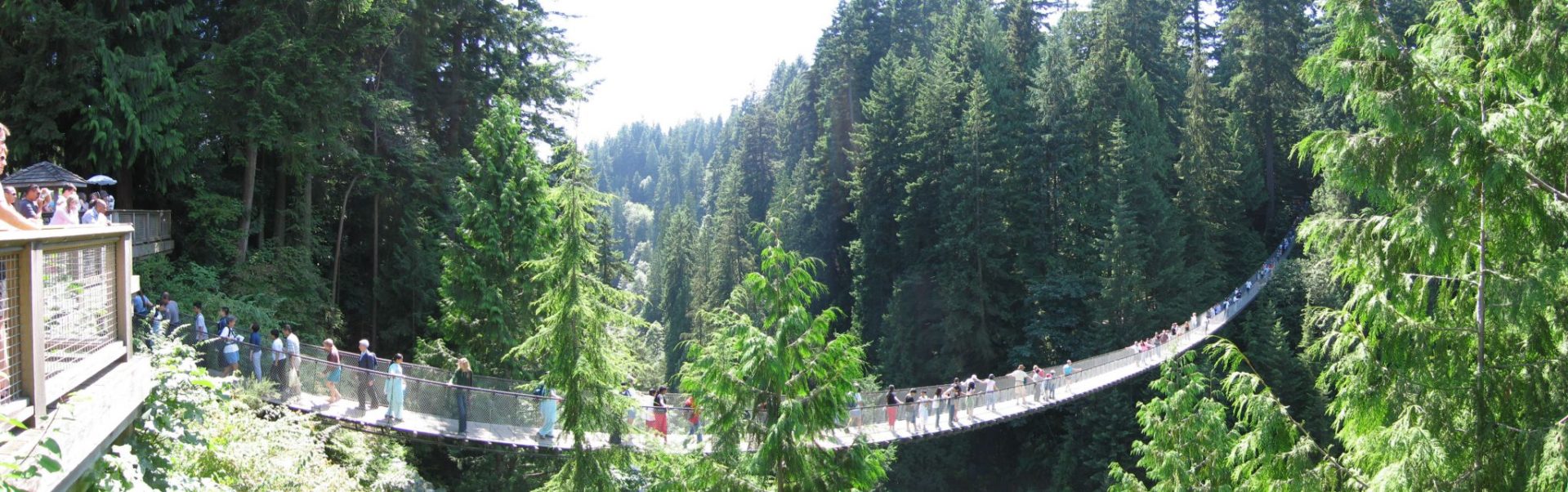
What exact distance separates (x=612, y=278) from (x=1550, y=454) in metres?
21.6

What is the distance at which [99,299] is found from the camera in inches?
217

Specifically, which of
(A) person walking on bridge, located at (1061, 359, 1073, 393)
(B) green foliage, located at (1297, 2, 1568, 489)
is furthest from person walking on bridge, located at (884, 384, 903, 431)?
(B) green foliage, located at (1297, 2, 1568, 489)

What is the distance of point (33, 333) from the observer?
13.7 ft

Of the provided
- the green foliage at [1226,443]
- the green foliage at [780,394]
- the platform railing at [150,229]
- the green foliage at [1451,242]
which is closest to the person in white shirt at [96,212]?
the platform railing at [150,229]

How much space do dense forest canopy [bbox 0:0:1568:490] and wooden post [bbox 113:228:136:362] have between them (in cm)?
77

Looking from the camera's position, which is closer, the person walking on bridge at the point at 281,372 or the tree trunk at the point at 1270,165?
the person walking on bridge at the point at 281,372

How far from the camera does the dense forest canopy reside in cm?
611

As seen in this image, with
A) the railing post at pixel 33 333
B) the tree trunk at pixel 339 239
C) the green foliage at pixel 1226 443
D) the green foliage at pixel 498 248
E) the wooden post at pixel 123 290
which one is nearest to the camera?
the railing post at pixel 33 333

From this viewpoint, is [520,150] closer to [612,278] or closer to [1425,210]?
[612,278]

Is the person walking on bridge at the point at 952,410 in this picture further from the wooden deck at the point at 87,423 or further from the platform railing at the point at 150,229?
the platform railing at the point at 150,229

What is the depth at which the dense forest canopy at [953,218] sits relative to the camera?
20.0ft

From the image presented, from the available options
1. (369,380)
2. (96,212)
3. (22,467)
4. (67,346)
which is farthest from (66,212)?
(22,467)

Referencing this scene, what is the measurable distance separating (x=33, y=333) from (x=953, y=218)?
2930 cm

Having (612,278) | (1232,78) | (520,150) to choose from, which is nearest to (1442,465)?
(520,150)
